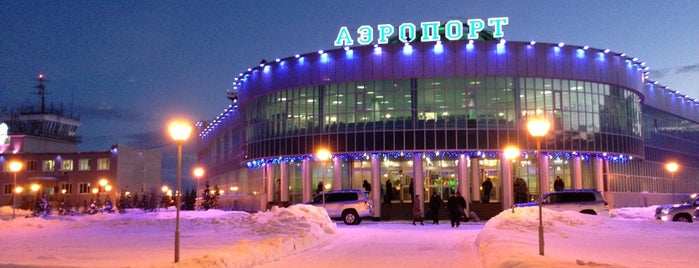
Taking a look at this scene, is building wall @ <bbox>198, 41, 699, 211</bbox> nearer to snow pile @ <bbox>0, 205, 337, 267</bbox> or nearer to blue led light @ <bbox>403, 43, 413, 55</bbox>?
blue led light @ <bbox>403, 43, 413, 55</bbox>

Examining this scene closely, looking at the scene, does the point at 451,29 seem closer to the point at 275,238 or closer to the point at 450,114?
the point at 450,114

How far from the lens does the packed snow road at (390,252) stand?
16812 millimetres

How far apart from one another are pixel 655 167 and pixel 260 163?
36.5m

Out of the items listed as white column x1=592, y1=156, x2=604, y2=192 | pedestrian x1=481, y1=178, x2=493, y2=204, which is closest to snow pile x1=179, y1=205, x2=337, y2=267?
pedestrian x1=481, y1=178, x2=493, y2=204

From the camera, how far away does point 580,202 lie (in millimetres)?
36188

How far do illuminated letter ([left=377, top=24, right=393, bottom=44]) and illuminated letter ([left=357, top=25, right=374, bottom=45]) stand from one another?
0.63 metres

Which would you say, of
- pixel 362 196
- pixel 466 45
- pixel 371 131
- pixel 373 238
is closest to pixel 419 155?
pixel 371 131

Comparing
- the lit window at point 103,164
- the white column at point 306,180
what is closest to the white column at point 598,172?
the white column at point 306,180

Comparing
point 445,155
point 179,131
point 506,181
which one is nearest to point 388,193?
point 445,155

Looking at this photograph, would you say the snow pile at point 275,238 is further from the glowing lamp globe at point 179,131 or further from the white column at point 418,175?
the white column at point 418,175

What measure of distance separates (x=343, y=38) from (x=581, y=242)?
3202 cm

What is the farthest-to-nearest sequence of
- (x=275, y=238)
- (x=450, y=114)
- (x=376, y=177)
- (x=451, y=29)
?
(x=451, y=29) < (x=376, y=177) < (x=450, y=114) < (x=275, y=238)

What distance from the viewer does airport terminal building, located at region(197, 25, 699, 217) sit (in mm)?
48125

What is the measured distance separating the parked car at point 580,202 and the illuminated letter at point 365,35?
1926 cm
